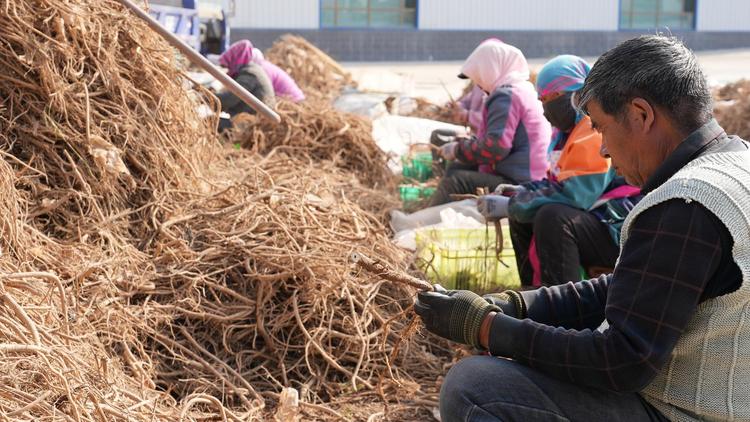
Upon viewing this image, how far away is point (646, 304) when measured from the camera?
1.67 metres

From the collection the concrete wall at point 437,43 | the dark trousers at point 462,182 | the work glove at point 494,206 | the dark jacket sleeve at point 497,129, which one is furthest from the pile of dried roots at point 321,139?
the concrete wall at point 437,43

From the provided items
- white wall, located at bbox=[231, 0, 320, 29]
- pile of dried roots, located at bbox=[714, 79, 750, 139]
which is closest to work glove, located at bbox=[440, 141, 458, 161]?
pile of dried roots, located at bbox=[714, 79, 750, 139]

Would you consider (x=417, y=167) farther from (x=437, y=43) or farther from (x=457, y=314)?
(x=437, y=43)

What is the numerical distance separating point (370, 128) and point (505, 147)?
1.77m

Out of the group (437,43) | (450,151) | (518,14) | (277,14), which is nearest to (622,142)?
(450,151)

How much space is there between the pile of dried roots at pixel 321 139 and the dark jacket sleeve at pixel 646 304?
4101 mm

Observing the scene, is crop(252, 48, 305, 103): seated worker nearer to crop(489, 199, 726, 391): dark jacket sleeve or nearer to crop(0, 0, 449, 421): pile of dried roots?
crop(0, 0, 449, 421): pile of dried roots

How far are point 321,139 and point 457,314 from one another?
166 inches

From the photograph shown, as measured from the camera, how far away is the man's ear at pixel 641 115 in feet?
5.84

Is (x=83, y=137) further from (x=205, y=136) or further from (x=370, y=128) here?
(x=370, y=128)

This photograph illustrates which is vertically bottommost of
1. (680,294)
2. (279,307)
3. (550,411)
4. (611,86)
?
(279,307)

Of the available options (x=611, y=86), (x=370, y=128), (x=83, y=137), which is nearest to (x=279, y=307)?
(x=83, y=137)

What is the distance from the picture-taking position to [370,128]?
6.42 meters

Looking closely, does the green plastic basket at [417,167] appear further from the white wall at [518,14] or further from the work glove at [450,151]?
the white wall at [518,14]
